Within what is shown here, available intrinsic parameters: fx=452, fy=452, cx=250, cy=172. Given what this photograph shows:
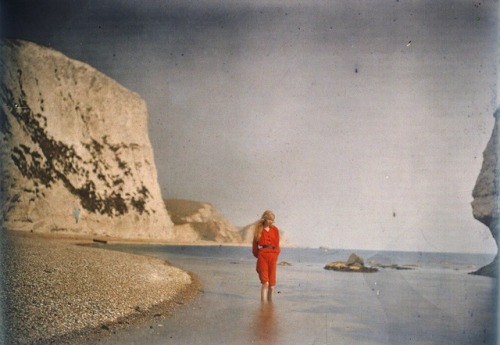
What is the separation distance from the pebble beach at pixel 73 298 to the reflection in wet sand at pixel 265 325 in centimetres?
115

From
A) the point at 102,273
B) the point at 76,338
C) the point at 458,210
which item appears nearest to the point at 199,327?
the point at 76,338

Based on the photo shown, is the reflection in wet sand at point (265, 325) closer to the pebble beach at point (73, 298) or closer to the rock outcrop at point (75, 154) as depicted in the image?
the pebble beach at point (73, 298)

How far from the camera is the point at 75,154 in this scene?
24.4m

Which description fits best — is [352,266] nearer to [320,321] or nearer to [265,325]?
[320,321]

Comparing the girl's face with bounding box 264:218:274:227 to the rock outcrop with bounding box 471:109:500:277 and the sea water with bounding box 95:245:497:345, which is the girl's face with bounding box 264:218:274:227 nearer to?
the sea water with bounding box 95:245:497:345

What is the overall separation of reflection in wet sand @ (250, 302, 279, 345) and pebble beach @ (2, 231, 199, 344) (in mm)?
1155

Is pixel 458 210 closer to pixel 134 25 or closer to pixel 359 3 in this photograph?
pixel 359 3

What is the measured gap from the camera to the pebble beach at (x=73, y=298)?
469 centimetres

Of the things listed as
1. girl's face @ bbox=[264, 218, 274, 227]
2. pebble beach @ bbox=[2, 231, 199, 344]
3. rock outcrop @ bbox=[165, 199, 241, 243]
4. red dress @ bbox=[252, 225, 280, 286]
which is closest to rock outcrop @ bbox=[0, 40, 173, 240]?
rock outcrop @ bbox=[165, 199, 241, 243]

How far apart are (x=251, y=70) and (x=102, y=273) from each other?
430 cm

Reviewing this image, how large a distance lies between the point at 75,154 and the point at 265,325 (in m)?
21.5

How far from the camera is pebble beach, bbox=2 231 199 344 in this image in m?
4.69

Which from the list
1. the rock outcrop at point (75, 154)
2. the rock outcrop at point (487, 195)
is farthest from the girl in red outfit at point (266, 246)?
the rock outcrop at point (75, 154)

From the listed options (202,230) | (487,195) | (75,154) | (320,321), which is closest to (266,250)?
(320,321)
